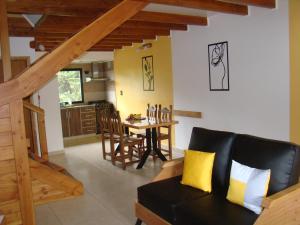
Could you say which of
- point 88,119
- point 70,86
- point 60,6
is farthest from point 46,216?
point 70,86

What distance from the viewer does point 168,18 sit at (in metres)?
4.59

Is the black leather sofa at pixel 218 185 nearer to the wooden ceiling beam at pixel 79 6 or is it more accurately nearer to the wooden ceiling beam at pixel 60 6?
the wooden ceiling beam at pixel 79 6

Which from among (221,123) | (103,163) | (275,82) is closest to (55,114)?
(103,163)

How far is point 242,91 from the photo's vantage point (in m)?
4.46

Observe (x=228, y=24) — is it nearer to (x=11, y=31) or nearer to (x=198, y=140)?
(x=198, y=140)

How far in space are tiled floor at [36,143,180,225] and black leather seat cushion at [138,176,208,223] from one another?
0.53m

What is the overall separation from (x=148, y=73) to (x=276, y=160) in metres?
4.79

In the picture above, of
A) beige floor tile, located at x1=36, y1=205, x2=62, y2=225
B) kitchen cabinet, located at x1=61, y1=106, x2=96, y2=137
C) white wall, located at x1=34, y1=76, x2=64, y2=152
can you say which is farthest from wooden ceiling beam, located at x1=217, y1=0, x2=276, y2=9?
kitchen cabinet, located at x1=61, y1=106, x2=96, y2=137

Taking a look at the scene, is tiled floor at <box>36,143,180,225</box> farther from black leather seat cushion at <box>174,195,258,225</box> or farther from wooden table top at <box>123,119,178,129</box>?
black leather seat cushion at <box>174,195,258,225</box>

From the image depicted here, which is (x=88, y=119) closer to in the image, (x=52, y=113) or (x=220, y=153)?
(x=52, y=113)

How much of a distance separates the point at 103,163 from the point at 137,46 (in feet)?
10.0

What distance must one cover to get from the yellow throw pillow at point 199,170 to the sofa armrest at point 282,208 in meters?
0.69

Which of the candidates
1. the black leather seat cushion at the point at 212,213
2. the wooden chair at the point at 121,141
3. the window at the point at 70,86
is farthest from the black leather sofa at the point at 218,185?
the window at the point at 70,86

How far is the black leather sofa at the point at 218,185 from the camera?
7.06 ft
